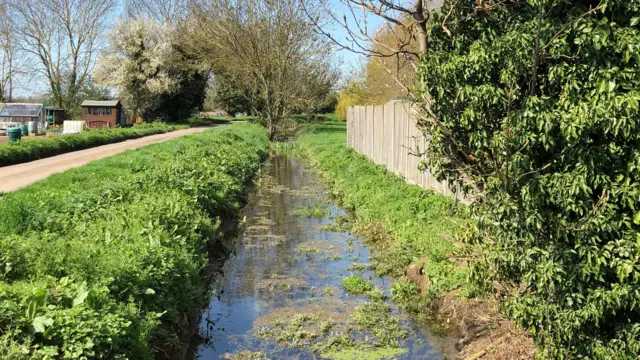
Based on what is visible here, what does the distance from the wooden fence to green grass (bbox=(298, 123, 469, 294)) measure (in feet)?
0.84

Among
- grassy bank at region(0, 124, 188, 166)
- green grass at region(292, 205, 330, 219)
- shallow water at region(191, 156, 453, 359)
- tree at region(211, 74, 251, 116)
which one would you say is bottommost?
shallow water at region(191, 156, 453, 359)

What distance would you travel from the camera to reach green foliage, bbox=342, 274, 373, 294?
314 inches

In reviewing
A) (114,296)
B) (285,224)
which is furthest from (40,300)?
(285,224)

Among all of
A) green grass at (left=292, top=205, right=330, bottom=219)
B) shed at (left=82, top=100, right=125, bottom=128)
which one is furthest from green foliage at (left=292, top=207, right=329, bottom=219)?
shed at (left=82, top=100, right=125, bottom=128)

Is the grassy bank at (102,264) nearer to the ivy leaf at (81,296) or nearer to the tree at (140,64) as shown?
the ivy leaf at (81,296)

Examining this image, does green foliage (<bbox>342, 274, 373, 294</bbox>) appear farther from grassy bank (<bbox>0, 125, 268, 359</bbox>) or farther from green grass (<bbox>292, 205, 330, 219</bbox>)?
green grass (<bbox>292, 205, 330, 219</bbox>)

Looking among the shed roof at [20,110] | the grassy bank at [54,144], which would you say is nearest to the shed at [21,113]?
the shed roof at [20,110]

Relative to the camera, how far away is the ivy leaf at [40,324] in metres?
3.92

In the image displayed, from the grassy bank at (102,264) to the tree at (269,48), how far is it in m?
23.9

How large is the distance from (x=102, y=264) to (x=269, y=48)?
30.6 meters

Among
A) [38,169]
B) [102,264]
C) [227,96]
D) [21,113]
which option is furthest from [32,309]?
[227,96]

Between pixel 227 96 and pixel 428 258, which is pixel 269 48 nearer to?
pixel 227 96

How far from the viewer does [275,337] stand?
649 cm

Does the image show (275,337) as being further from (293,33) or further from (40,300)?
(293,33)
